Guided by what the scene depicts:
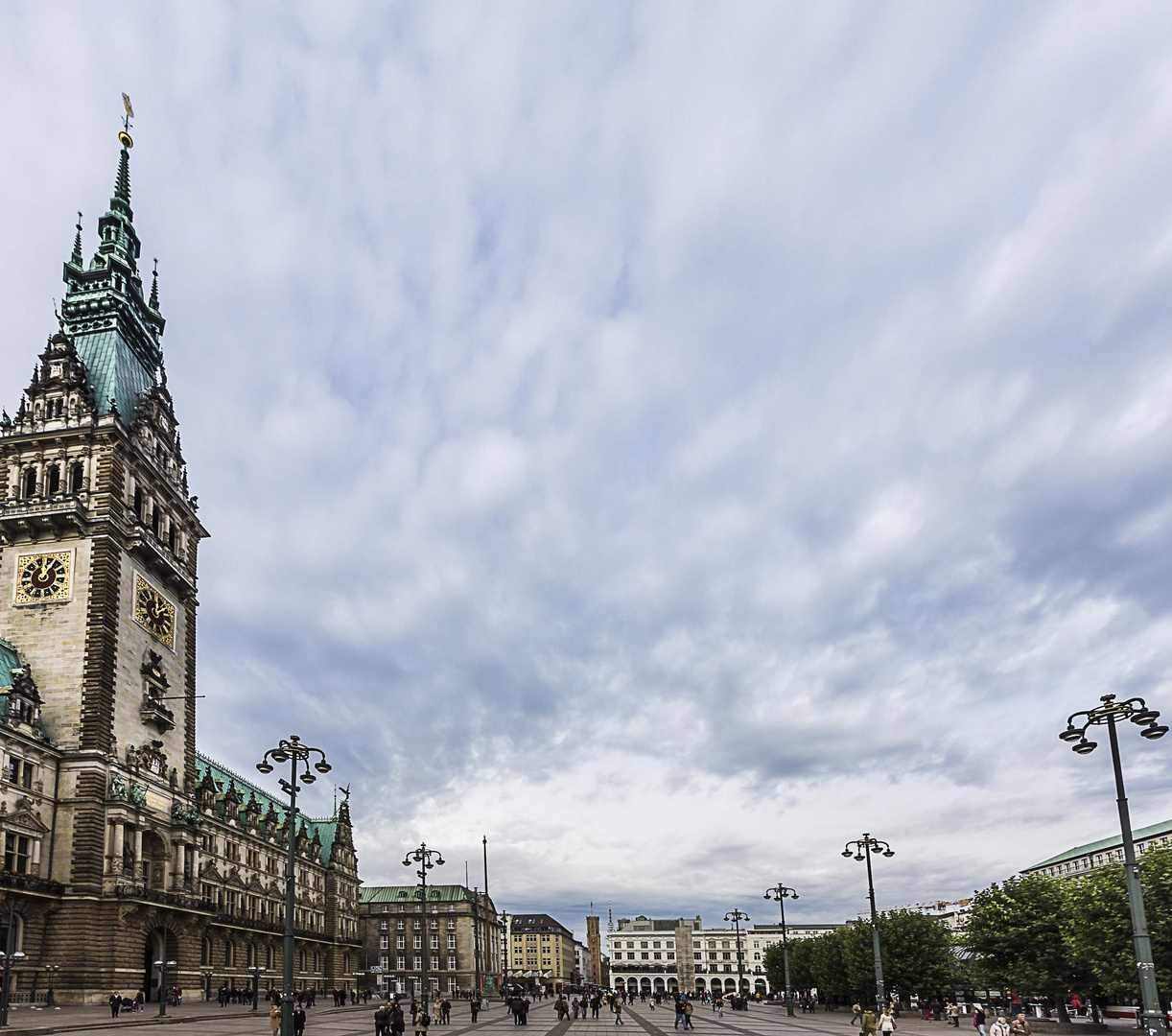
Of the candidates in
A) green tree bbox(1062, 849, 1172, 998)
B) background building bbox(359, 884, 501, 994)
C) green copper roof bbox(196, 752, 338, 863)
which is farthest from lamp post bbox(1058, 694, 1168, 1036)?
background building bbox(359, 884, 501, 994)

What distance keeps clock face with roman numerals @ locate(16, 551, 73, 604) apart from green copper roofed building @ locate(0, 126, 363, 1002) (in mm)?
156

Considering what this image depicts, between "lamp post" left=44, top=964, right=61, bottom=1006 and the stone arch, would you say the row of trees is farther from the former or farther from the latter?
"lamp post" left=44, top=964, right=61, bottom=1006

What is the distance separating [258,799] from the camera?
402 ft

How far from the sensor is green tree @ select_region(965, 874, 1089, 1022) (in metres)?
51.4

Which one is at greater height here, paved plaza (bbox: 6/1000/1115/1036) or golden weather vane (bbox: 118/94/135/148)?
golden weather vane (bbox: 118/94/135/148)

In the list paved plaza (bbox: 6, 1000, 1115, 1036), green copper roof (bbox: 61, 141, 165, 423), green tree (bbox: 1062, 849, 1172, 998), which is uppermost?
green copper roof (bbox: 61, 141, 165, 423)

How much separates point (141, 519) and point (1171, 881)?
73912 mm

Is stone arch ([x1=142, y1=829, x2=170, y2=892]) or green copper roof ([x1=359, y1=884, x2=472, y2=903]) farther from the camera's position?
green copper roof ([x1=359, y1=884, x2=472, y2=903])

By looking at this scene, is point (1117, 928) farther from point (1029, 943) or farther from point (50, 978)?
point (50, 978)

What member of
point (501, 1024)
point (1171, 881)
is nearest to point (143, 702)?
point (501, 1024)

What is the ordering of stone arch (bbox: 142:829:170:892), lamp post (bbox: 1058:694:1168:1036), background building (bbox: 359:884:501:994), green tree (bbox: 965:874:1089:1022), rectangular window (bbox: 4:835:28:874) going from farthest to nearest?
background building (bbox: 359:884:501:994) → stone arch (bbox: 142:829:170:892) → rectangular window (bbox: 4:835:28:874) → green tree (bbox: 965:874:1089:1022) → lamp post (bbox: 1058:694:1168:1036)

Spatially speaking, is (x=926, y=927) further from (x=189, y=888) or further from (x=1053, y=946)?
(x=189, y=888)

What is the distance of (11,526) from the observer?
2753 inches

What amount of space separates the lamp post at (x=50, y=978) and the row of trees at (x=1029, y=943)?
5527cm
